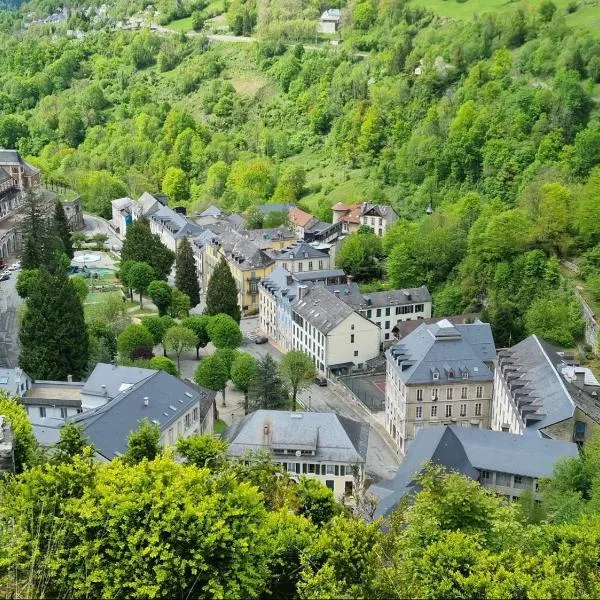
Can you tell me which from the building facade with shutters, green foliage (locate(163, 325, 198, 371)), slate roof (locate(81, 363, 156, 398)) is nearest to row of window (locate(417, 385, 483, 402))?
the building facade with shutters

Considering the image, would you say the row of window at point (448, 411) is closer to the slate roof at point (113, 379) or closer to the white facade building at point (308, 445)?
the white facade building at point (308, 445)

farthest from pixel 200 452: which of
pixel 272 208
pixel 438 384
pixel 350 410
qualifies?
pixel 272 208

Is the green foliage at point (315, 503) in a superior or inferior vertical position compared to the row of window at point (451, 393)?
superior

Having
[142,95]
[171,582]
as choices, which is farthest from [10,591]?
[142,95]

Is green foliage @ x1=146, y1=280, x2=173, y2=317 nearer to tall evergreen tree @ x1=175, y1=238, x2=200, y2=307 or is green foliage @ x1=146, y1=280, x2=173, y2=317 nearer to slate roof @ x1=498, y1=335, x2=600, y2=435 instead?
tall evergreen tree @ x1=175, y1=238, x2=200, y2=307

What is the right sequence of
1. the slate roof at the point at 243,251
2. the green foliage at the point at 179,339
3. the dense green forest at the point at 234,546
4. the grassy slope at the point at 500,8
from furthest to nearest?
the grassy slope at the point at 500,8 < the slate roof at the point at 243,251 < the green foliage at the point at 179,339 < the dense green forest at the point at 234,546

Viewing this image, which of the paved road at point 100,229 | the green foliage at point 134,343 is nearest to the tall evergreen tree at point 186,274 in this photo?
the green foliage at point 134,343

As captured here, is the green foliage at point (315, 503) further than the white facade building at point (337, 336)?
No
